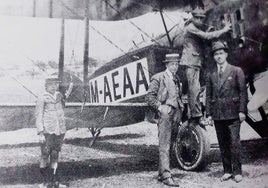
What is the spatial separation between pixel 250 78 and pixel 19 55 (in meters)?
3.05

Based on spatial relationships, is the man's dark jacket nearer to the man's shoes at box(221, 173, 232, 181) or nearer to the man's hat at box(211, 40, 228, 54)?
the man's hat at box(211, 40, 228, 54)

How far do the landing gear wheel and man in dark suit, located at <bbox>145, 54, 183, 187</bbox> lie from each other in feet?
1.47

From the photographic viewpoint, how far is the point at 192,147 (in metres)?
4.50

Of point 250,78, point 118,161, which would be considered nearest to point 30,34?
point 118,161

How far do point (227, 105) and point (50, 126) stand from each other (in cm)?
188

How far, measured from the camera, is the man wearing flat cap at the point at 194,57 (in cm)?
434

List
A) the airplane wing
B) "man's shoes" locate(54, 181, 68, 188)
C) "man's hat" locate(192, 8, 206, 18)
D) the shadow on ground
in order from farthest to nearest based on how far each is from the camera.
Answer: the airplane wing, "man's hat" locate(192, 8, 206, 18), the shadow on ground, "man's shoes" locate(54, 181, 68, 188)

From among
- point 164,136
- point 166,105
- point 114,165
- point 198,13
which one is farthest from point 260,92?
point 114,165

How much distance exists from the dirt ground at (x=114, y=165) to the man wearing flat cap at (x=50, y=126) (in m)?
0.25

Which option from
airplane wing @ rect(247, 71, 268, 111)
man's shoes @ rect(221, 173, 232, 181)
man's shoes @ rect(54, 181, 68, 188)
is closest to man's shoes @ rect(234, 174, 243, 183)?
man's shoes @ rect(221, 173, 232, 181)

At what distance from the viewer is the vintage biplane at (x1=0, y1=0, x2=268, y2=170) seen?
14.3 feet

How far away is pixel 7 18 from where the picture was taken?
165 inches

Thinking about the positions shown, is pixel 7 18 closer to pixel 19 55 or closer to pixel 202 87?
pixel 19 55

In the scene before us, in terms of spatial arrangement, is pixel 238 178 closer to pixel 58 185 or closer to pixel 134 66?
pixel 58 185
